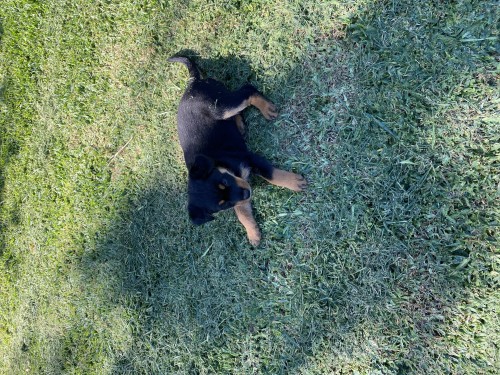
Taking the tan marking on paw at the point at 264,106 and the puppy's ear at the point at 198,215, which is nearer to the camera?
the puppy's ear at the point at 198,215

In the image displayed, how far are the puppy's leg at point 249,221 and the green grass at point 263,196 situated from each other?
0.10 meters

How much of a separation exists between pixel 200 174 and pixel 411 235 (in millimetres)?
1683

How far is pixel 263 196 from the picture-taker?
3.59 meters

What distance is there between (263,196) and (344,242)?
0.82 meters

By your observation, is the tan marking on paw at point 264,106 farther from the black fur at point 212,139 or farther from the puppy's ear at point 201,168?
the puppy's ear at point 201,168

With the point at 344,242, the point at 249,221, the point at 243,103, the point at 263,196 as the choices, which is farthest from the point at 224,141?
the point at 344,242

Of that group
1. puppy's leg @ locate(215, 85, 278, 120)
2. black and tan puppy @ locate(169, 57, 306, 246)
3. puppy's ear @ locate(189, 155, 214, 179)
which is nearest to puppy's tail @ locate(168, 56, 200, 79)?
black and tan puppy @ locate(169, 57, 306, 246)

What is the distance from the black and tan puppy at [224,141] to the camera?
298cm

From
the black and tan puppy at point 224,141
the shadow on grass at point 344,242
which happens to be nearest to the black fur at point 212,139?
the black and tan puppy at point 224,141

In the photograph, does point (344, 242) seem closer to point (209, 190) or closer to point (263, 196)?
point (263, 196)

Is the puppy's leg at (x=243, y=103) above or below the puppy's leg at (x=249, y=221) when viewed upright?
above

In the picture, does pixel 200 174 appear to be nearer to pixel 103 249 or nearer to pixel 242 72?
pixel 242 72

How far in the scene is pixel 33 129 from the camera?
4949 millimetres

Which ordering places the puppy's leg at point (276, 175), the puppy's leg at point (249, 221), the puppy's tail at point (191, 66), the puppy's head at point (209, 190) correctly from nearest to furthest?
the puppy's head at point (209, 190), the puppy's leg at point (276, 175), the puppy's leg at point (249, 221), the puppy's tail at point (191, 66)
